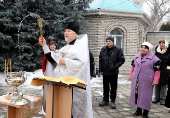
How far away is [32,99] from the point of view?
2.79 m

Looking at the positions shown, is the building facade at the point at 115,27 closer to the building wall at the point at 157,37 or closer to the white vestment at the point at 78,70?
the building wall at the point at 157,37

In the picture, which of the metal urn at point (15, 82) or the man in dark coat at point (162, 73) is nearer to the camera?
the metal urn at point (15, 82)

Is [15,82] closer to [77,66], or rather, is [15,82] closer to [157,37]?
[77,66]

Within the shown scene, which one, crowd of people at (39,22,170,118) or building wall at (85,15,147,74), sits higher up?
building wall at (85,15,147,74)

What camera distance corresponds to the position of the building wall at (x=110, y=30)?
12578 mm

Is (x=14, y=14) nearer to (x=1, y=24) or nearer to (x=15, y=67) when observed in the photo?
(x=1, y=24)

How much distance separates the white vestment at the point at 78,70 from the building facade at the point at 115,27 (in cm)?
970

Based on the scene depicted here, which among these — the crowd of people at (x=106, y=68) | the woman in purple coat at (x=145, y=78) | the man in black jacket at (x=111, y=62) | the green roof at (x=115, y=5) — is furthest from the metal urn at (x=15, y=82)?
the green roof at (x=115, y=5)

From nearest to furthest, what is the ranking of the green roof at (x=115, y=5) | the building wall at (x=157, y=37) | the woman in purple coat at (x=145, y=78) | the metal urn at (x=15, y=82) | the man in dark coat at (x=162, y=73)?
the metal urn at (x=15, y=82)
the woman in purple coat at (x=145, y=78)
the man in dark coat at (x=162, y=73)
the green roof at (x=115, y=5)
the building wall at (x=157, y=37)

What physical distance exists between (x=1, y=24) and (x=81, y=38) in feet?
24.9

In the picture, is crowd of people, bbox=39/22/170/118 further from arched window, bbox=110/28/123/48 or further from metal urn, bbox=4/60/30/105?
arched window, bbox=110/28/123/48

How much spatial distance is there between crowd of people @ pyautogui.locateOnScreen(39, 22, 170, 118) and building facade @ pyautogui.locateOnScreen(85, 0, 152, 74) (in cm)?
725

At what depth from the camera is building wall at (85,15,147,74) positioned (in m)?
12.6

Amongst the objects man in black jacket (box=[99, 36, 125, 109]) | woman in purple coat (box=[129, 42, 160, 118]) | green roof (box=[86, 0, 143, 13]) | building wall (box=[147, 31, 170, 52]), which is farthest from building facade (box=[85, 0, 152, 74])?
woman in purple coat (box=[129, 42, 160, 118])
